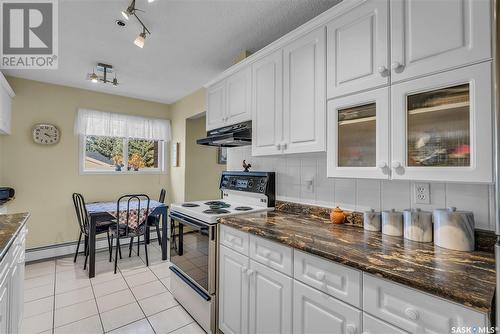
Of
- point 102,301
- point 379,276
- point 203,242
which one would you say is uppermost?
point 379,276

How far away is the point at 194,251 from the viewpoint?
2.01m

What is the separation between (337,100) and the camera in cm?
149

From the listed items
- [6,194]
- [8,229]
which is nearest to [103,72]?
[6,194]

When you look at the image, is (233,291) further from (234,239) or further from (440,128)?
(440,128)

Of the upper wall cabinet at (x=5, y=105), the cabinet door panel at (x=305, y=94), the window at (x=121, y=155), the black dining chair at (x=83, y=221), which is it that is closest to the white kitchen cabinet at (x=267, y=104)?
the cabinet door panel at (x=305, y=94)

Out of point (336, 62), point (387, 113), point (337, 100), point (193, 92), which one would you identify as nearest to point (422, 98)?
point (387, 113)

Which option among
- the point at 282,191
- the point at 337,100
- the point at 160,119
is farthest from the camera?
the point at 160,119

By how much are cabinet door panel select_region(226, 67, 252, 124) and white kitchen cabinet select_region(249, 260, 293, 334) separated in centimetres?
132

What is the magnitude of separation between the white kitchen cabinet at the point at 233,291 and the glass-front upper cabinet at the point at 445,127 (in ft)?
3.65

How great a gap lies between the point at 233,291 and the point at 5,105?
11.2ft

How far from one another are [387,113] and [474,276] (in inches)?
31.1

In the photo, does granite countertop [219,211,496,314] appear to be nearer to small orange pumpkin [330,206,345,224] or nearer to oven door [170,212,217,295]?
small orange pumpkin [330,206,345,224]

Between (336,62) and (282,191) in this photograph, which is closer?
(336,62)

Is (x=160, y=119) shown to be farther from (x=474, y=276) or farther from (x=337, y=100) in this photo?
(x=474, y=276)
